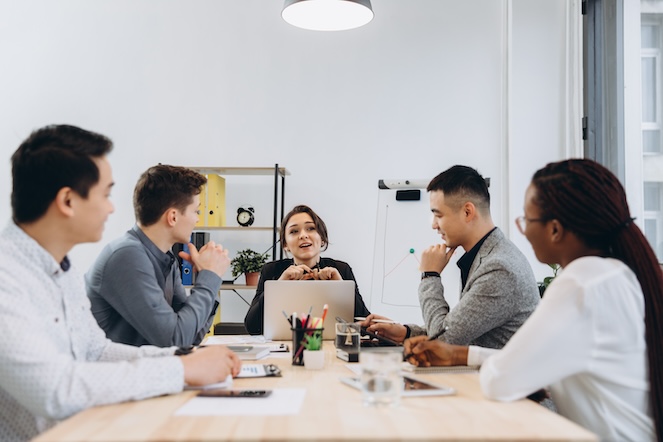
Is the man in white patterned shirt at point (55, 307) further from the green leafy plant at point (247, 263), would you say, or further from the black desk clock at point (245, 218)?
the black desk clock at point (245, 218)

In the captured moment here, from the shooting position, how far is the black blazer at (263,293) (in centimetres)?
295

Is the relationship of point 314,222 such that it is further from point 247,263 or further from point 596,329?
point 596,329

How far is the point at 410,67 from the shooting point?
181 inches

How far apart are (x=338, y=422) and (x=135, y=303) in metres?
1.14

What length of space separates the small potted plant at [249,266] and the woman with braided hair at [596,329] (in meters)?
2.87

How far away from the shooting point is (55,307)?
1.48 metres

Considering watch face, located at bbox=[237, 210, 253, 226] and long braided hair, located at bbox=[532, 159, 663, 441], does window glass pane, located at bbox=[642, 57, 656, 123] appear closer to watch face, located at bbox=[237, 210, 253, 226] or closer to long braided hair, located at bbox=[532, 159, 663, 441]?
long braided hair, located at bbox=[532, 159, 663, 441]

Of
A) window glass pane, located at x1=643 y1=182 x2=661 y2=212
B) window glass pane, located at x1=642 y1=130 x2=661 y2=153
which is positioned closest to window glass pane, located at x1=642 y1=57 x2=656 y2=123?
window glass pane, located at x1=642 y1=130 x2=661 y2=153

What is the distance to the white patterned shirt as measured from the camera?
50.0 inches

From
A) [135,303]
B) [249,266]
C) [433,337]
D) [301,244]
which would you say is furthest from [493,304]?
[249,266]

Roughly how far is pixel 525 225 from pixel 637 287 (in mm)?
309

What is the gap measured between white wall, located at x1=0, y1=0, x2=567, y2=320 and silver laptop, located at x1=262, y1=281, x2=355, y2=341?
2.09 meters

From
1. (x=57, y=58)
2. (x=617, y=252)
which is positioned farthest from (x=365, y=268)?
(x=617, y=252)

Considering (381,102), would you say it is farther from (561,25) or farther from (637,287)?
(637,287)
